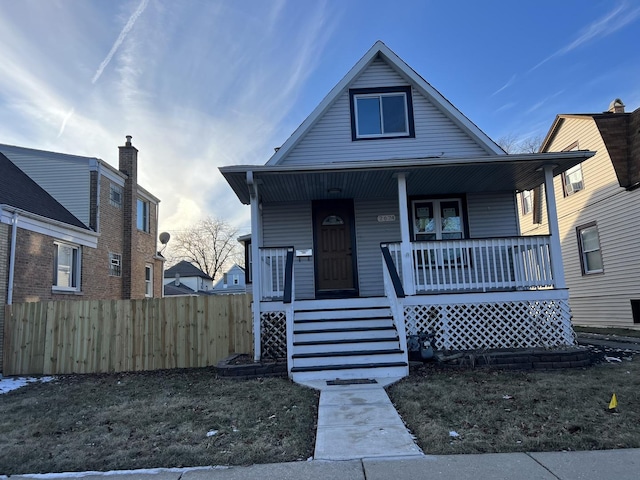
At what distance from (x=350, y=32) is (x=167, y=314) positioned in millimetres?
8910

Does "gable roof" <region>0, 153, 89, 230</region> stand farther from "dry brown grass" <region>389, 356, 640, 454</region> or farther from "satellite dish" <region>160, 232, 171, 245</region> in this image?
"dry brown grass" <region>389, 356, 640, 454</region>

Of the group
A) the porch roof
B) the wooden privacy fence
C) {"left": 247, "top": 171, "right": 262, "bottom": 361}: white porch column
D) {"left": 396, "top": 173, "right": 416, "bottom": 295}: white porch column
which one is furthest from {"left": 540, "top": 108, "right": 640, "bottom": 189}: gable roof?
the wooden privacy fence

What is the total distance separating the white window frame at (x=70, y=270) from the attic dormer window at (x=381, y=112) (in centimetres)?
962

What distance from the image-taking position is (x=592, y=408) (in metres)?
4.70

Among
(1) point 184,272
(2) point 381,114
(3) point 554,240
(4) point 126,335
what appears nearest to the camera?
(3) point 554,240

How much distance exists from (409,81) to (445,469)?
362 inches

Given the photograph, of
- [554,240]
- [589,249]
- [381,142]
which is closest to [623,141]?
[589,249]

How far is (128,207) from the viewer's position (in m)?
17.3

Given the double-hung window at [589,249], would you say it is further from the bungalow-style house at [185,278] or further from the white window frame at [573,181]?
the bungalow-style house at [185,278]

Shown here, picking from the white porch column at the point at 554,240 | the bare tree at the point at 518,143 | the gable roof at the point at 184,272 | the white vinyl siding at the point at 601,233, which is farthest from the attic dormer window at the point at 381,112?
the gable roof at the point at 184,272

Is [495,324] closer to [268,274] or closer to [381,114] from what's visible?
[268,274]

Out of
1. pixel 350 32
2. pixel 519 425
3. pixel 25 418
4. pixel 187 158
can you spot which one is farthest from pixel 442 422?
pixel 187 158

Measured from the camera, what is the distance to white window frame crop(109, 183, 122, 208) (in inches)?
644

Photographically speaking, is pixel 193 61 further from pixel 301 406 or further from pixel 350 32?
pixel 301 406
